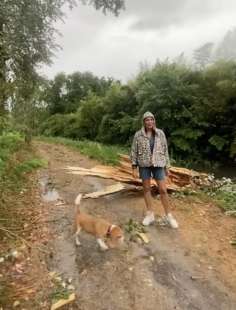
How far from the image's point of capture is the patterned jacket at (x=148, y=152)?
255 inches

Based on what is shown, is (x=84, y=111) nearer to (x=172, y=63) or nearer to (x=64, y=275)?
(x=172, y=63)

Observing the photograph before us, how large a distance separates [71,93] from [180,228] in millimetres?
32544

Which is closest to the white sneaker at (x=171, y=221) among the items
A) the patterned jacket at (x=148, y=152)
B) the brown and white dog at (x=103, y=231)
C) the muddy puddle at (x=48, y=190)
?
the patterned jacket at (x=148, y=152)

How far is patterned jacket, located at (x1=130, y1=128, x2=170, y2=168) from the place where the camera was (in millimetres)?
6473

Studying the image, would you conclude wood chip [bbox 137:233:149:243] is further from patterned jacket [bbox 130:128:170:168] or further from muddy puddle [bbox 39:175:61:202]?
muddy puddle [bbox 39:175:61:202]

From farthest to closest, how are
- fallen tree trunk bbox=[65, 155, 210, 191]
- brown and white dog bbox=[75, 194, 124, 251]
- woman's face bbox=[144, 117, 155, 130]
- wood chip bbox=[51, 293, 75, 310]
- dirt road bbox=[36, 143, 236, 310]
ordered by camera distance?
fallen tree trunk bbox=[65, 155, 210, 191] → woman's face bbox=[144, 117, 155, 130] → brown and white dog bbox=[75, 194, 124, 251] → dirt road bbox=[36, 143, 236, 310] → wood chip bbox=[51, 293, 75, 310]

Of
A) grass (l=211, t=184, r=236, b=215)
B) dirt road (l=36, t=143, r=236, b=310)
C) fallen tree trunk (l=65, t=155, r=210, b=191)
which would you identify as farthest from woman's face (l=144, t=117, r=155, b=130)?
grass (l=211, t=184, r=236, b=215)

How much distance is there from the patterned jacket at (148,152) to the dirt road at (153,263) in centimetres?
105

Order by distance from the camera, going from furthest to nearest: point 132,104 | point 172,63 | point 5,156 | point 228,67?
point 132,104 < point 172,63 < point 228,67 < point 5,156

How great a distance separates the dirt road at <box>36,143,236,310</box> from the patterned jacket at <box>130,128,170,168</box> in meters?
1.05

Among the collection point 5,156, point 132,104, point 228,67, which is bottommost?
point 5,156

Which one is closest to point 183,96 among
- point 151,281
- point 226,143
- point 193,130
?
point 193,130

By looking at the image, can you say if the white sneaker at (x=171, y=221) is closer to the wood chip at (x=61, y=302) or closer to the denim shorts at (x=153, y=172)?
the denim shorts at (x=153, y=172)

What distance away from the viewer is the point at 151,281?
16.5 ft
